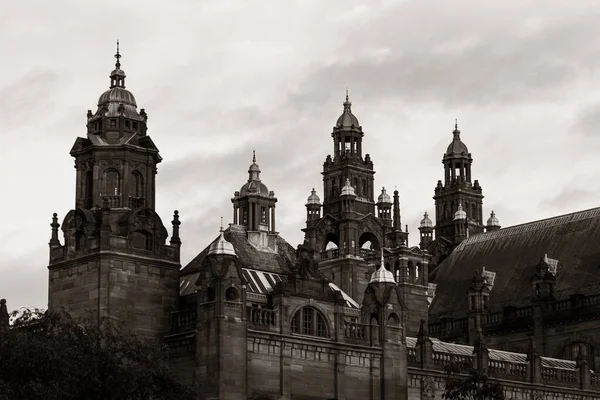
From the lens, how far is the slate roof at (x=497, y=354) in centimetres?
12328

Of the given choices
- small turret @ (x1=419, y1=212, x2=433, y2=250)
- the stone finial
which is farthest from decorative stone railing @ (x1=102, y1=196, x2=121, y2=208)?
small turret @ (x1=419, y1=212, x2=433, y2=250)

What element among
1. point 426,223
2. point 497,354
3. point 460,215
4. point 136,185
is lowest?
point 497,354

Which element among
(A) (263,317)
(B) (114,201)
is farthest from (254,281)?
(B) (114,201)

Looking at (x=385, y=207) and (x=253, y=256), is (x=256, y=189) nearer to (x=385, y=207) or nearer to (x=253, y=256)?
(x=253, y=256)

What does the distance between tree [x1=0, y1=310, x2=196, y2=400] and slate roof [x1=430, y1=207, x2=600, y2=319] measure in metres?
60.8

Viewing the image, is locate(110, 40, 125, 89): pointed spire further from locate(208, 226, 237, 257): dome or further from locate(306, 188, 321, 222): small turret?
locate(306, 188, 321, 222): small turret

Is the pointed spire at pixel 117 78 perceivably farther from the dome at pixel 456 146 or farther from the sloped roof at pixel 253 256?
the dome at pixel 456 146

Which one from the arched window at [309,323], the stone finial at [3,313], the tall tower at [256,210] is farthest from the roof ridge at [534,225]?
the stone finial at [3,313]

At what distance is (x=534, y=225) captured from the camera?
15450cm

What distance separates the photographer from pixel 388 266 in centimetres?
14388

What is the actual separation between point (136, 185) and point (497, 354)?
34336mm

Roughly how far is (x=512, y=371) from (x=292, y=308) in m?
22.9

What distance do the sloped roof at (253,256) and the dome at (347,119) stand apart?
28.6m

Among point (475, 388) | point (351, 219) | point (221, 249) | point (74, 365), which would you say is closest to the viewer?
point (74, 365)
